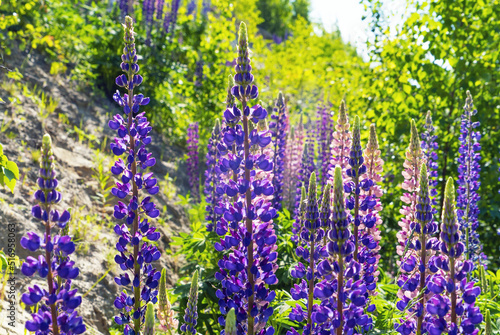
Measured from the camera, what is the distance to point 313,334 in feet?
6.95

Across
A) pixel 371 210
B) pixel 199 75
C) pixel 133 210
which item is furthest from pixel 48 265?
pixel 199 75

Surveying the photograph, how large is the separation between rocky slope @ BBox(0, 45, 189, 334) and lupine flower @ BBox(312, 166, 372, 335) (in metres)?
1.95

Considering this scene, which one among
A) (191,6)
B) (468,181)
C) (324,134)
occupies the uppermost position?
(191,6)

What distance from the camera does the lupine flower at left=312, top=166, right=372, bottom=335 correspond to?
1.87 m

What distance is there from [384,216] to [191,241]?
10.5 ft

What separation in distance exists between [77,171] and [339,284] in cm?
466

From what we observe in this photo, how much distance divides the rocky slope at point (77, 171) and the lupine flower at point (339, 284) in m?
1.95

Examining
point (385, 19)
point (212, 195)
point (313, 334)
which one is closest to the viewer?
point (313, 334)

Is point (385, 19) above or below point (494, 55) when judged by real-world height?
above

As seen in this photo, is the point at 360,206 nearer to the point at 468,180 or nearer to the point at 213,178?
the point at 213,178

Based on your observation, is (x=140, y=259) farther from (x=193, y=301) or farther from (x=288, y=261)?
(x=288, y=261)

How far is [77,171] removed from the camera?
5.76 meters

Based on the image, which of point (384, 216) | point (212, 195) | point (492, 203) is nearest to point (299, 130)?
point (384, 216)

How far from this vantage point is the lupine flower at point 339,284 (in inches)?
73.6
